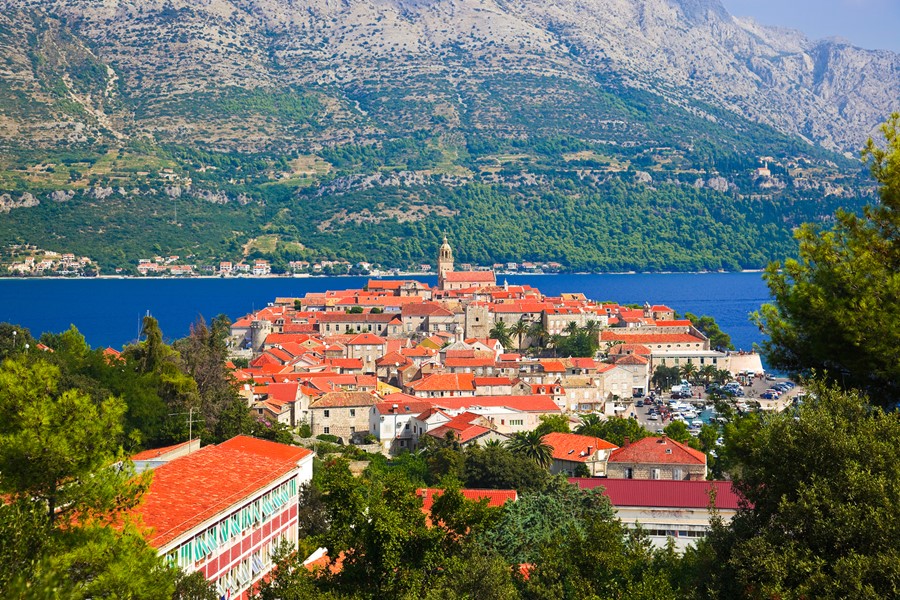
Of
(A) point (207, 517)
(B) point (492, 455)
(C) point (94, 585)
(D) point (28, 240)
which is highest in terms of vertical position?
(C) point (94, 585)

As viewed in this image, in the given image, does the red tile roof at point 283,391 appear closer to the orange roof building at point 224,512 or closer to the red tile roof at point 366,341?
the red tile roof at point 366,341

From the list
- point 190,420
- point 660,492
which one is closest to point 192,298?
point 190,420

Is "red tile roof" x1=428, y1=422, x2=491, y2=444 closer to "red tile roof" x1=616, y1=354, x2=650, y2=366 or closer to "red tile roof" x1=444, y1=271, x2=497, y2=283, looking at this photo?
"red tile roof" x1=616, y1=354, x2=650, y2=366

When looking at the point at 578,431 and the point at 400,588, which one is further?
the point at 578,431

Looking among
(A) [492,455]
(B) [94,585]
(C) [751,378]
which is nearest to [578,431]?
(A) [492,455]

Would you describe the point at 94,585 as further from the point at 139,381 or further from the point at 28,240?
the point at 28,240

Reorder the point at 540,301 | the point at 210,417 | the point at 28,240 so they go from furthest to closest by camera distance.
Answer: the point at 28,240 → the point at 540,301 → the point at 210,417
